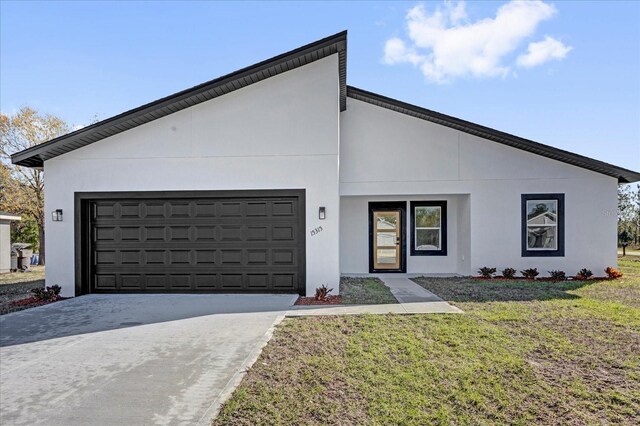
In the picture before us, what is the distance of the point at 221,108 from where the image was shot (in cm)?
880

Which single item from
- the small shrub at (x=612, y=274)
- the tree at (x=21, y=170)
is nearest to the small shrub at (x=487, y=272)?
the small shrub at (x=612, y=274)

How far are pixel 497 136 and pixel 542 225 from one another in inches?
121

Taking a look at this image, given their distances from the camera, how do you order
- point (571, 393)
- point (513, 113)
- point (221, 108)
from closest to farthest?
point (571, 393)
point (221, 108)
point (513, 113)

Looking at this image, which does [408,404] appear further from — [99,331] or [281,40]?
[281,40]

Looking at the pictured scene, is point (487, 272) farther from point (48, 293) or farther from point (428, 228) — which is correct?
point (48, 293)

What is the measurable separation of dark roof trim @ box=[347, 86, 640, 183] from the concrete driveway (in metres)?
6.94

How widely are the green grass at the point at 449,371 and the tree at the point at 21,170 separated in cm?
1765

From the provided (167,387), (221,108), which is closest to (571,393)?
(167,387)

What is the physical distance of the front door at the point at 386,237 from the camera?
41.3 feet

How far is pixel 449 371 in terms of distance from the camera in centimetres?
400

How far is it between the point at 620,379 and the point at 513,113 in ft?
41.8

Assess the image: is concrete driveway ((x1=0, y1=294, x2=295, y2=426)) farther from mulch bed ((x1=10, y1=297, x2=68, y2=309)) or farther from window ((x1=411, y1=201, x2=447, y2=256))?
window ((x1=411, y1=201, x2=447, y2=256))

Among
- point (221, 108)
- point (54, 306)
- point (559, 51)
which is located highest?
point (559, 51)

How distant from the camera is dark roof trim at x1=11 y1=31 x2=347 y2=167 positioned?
8141 millimetres
